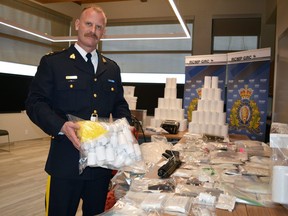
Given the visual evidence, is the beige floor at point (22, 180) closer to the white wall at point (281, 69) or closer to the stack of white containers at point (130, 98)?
the stack of white containers at point (130, 98)

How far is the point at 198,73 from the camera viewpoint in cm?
638

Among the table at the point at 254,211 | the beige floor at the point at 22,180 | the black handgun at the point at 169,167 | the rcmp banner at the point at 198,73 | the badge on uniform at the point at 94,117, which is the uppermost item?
the rcmp banner at the point at 198,73

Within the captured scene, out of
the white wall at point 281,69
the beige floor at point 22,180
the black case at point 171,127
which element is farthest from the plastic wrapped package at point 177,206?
the white wall at point 281,69

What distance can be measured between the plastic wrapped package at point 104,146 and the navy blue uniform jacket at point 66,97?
37 cm

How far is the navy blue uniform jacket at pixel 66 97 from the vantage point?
5.17ft

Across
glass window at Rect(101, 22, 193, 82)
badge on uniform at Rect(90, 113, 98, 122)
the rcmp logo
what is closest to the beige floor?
badge on uniform at Rect(90, 113, 98, 122)

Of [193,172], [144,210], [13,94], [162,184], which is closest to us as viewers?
[144,210]

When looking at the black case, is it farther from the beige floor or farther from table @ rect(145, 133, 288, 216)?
table @ rect(145, 133, 288, 216)

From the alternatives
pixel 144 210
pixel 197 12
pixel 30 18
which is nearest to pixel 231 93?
pixel 197 12

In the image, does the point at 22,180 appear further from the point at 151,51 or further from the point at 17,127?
the point at 151,51

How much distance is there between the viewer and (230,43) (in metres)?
8.43

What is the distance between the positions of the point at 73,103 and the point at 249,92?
15.4 feet

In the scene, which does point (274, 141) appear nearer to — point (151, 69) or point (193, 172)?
point (193, 172)

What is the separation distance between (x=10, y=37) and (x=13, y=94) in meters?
1.48
